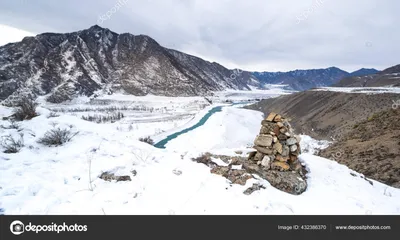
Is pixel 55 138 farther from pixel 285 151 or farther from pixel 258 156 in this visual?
pixel 285 151

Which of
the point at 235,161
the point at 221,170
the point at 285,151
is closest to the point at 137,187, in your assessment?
the point at 221,170

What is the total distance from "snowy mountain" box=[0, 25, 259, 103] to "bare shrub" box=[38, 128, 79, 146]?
105 m

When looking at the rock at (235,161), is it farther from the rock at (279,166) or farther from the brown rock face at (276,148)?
the rock at (279,166)

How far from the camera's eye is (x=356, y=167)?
46.9ft

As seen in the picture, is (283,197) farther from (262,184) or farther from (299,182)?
(299,182)

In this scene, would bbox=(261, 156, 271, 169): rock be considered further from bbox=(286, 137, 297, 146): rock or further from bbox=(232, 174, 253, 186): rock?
bbox=(232, 174, 253, 186): rock

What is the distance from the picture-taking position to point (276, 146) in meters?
8.58

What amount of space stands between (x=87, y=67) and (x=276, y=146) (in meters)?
155

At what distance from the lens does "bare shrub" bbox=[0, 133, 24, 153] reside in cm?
759

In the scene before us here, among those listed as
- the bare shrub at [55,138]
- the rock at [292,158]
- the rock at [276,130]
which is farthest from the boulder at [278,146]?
the bare shrub at [55,138]

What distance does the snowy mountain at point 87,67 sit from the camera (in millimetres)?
111375

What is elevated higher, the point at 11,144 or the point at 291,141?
the point at 11,144

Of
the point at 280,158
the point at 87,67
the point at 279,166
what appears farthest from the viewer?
the point at 87,67

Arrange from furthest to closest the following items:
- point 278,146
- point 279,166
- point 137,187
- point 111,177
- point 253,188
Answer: point 278,146, point 279,166, point 253,188, point 111,177, point 137,187
